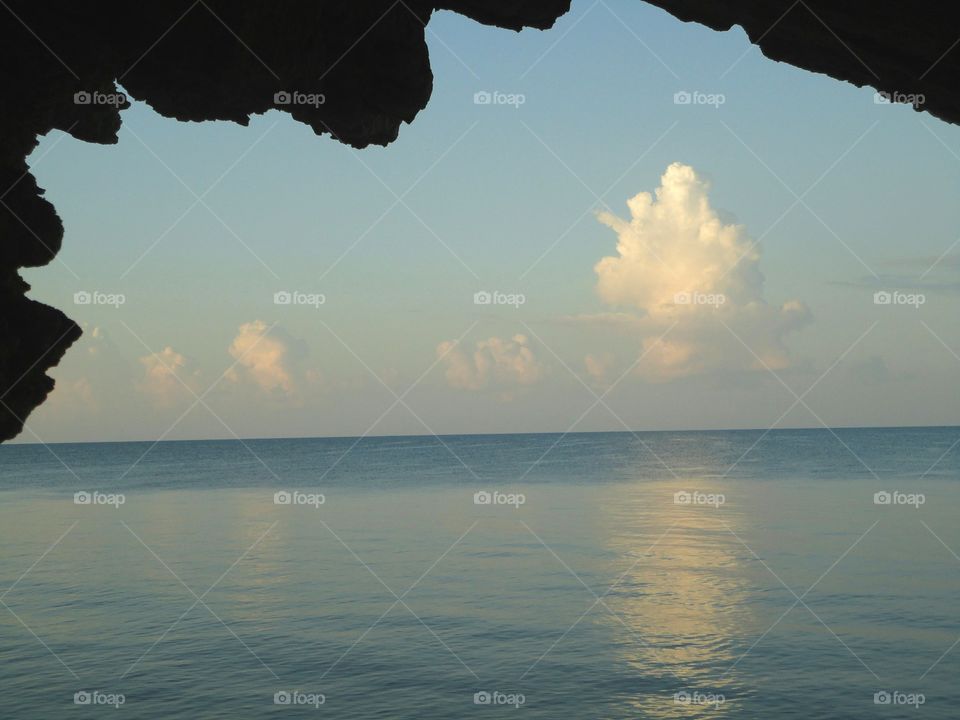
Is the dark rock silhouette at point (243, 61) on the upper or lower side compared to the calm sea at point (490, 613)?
upper

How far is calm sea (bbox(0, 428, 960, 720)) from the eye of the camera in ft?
43.5

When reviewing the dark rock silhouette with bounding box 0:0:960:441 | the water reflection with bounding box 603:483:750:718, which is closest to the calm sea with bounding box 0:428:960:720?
the water reflection with bounding box 603:483:750:718

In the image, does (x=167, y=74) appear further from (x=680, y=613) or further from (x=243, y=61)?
(x=680, y=613)

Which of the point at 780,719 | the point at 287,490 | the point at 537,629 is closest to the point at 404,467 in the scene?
the point at 287,490

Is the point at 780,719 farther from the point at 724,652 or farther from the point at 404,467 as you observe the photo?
the point at 404,467

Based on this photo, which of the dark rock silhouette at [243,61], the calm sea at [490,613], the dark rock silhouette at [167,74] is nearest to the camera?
the dark rock silhouette at [243,61]

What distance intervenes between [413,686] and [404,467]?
68.2 m

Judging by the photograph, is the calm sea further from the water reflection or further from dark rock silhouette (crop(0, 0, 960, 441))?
dark rock silhouette (crop(0, 0, 960, 441))

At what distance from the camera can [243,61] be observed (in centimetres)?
1012

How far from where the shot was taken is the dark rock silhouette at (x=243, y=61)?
9211mm

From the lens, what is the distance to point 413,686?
1377cm

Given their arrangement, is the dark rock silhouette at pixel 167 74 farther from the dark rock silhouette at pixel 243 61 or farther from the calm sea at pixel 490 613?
the calm sea at pixel 490 613

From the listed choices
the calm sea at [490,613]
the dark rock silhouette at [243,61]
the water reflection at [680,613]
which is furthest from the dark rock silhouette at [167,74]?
the water reflection at [680,613]

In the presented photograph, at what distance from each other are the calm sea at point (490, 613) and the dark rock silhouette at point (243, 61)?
6.87 metres
